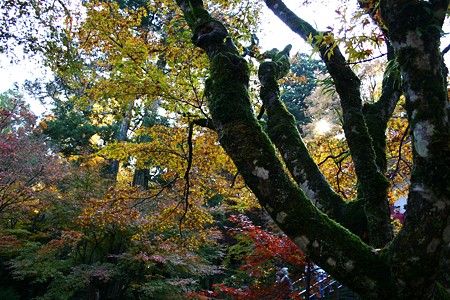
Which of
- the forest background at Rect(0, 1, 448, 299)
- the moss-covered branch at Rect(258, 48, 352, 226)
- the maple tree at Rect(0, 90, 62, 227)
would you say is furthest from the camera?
the maple tree at Rect(0, 90, 62, 227)

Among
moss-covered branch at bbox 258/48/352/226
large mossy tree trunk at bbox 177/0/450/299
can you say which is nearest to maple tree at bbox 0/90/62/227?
moss-covered branch at bbox 258/48/352/226

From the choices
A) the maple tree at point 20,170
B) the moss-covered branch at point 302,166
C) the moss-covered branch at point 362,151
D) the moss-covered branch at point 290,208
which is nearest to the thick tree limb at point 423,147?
the moss-covered branch at point 290,208

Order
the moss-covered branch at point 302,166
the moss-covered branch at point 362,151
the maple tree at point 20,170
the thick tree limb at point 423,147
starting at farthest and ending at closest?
the maple tree at point 20,170 < the moss-covered branch at point 302,166 < the moss-covered branch at point 362,151 < the thick tree limb at point 423,147

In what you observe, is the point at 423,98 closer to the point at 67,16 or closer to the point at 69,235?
the point at 67,16

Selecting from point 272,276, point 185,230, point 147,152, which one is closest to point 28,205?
point 185,230

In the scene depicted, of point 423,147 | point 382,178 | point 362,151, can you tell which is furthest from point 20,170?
point 423,147

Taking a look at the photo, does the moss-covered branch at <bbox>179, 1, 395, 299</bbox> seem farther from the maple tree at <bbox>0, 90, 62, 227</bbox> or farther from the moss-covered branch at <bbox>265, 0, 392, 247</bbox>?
the maple tree at <bbox>0, 90, 62, 227</bbox>

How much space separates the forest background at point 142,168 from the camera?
15.3 ft

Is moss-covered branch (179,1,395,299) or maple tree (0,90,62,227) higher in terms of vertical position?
maple tree (0,90,62,227)

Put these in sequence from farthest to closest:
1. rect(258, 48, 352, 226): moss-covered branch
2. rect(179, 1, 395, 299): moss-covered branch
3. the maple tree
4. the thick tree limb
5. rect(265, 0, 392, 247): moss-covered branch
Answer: the maple tree < rect(258, 48, 352, 226): moss-covered branch < rect(265, 0, 392, 247): moss-covered branch < rect(179, 1, 395, 299): moss-covered branch < the thick tree limb

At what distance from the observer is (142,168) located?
6.77 meters

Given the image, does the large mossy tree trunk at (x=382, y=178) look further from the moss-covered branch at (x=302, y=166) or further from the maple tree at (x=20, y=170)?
the maple tree at (x=20, y=170)

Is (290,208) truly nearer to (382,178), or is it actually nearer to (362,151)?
(382,178)

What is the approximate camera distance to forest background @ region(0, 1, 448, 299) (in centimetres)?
465
